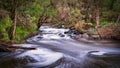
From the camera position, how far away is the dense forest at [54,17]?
22625 mm

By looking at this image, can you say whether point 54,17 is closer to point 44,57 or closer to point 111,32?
point 111,32

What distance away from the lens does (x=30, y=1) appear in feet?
81.1

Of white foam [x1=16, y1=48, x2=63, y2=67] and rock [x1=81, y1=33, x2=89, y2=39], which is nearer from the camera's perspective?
white foam [x1=16, y1=48, x2=63, y2=67]

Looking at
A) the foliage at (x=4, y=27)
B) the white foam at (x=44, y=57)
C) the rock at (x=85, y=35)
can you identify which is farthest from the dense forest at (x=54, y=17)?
the white foam at (x=44, y=57)

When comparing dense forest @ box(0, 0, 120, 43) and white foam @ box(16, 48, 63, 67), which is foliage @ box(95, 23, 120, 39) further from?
white foam @ box(16, 48, 63, 67)

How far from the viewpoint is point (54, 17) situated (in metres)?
35.4

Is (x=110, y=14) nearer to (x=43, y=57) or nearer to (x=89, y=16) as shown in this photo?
(x=89, y=16)

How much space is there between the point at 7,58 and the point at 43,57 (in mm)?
2597

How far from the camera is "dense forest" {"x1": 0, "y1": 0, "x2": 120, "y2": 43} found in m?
22.6

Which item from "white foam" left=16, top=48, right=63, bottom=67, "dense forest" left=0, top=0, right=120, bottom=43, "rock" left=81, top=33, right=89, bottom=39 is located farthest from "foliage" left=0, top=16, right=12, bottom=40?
"rock" left=81, top=33, right=89, bottom=39

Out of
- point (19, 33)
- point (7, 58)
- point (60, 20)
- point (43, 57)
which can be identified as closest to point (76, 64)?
point (43, 57)

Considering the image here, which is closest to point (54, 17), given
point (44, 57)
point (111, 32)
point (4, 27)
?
point (111, 32)

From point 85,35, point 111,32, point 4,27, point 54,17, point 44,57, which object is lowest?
point 85,35

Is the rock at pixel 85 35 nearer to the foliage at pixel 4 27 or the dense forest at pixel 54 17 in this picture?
the dense forest at pixel 54 17
